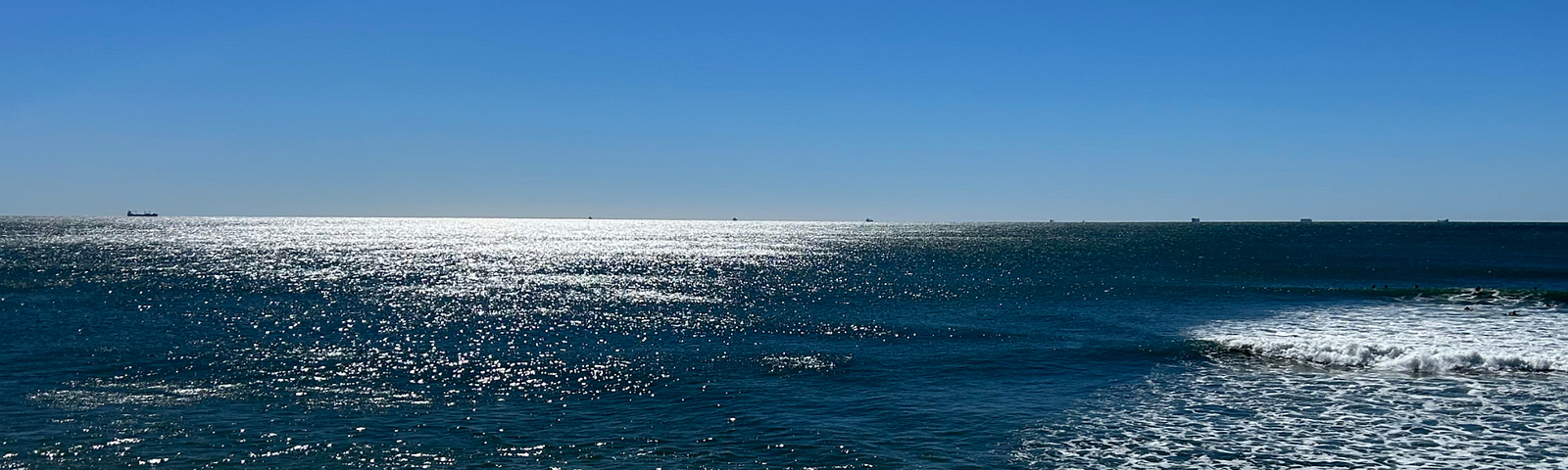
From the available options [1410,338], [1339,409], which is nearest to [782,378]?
[1339,409]

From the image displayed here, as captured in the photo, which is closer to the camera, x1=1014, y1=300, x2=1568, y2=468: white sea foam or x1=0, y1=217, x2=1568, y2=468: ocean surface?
x1=1014, y1=300, x2=1568, y2=468: white sea foam

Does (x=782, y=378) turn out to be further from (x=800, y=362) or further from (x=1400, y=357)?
(x=1400, y=357)

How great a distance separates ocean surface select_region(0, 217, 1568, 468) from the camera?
84.1ft

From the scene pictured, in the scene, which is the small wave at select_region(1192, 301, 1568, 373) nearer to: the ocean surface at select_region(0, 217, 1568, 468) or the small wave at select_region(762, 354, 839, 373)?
the ocean surface at select_region(0, 217, 1568, 468)

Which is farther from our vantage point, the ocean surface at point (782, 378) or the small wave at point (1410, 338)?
the small wave at point (1410, 338)

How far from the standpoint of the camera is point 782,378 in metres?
37.0

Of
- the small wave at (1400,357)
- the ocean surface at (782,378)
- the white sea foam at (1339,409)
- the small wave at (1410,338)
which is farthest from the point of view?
the small wave at (1410,338)

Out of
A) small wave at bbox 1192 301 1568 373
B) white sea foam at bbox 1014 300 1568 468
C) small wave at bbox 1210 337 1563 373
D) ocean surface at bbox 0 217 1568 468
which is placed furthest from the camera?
small wave at bbox 1192 301 1568 373

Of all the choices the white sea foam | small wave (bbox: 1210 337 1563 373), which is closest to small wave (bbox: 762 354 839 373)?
the white sea foam

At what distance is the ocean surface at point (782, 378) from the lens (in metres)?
25.6

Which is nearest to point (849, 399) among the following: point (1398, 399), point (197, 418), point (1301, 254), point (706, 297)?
point (1398, 399)

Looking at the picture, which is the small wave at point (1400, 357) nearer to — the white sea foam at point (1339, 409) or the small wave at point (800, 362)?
the white sea foam at point (1339, 409)

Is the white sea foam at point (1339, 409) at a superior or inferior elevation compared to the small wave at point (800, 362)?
superior

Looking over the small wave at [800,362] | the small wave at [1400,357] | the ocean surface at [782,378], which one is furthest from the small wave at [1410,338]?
the small wave at [800,362]
